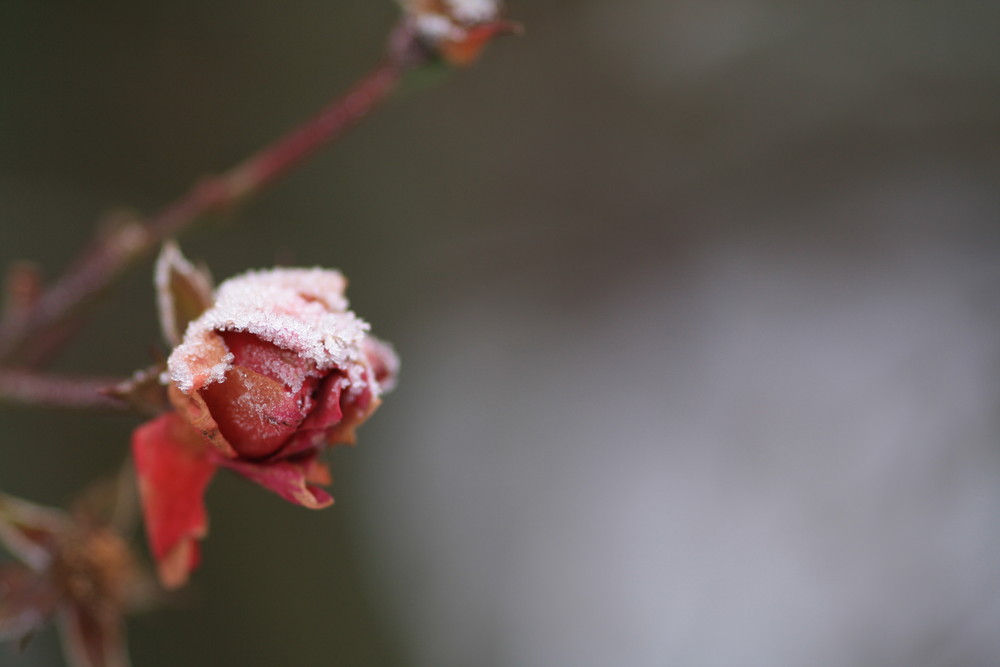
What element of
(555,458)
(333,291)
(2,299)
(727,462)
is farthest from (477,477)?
(333,291)

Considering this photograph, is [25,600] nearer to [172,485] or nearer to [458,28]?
[172,485]

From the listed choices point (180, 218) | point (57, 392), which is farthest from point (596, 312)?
point (57, 392)

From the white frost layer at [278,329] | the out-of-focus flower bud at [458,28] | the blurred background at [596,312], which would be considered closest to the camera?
the white frost layer at [278,329]

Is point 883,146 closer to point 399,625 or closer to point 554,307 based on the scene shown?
point 554,307

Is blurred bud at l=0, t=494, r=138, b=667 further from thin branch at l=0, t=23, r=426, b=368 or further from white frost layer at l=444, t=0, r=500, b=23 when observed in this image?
white frost layer at l=444, t=0, r=500, b=23

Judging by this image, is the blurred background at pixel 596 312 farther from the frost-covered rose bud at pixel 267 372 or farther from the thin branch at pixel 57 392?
the frost-covered rose bud at pixel 267 372

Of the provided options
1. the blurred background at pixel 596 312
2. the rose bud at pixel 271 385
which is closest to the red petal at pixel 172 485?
the rose bud at pixel 271 385
